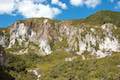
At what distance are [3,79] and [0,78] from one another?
305cm

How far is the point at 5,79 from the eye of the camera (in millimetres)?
177250

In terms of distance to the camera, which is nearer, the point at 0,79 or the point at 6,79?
the point at 0,79

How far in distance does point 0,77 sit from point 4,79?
3.33 meters

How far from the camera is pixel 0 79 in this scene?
167 m

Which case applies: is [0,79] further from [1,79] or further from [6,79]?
[6,79]

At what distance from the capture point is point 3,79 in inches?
6791

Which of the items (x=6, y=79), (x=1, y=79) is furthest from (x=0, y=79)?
(x=6, y=79)

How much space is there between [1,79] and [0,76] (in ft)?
22.1

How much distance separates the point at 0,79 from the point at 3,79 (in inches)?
229

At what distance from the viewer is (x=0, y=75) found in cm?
17875

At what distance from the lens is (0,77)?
173m

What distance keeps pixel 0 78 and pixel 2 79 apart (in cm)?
161

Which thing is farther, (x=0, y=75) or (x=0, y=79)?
(x=0, y=75)

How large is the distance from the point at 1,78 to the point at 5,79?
18.8 feet
